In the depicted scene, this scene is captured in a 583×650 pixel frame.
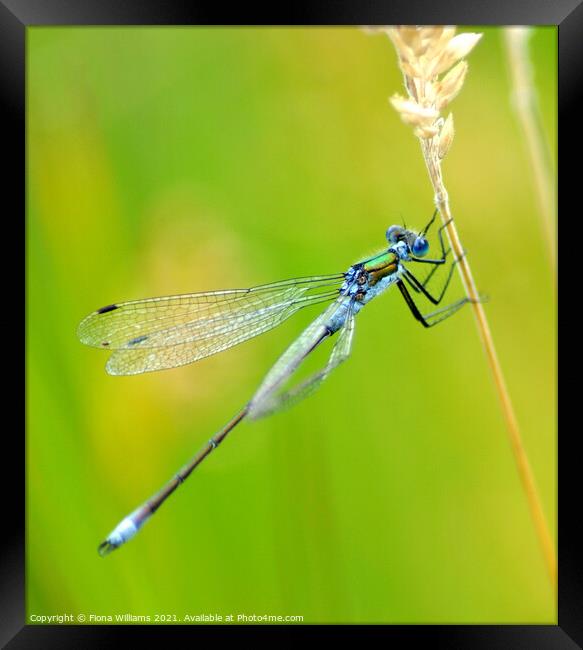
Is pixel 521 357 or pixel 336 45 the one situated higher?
pixel 336 45

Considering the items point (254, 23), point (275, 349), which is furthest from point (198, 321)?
point (254, 23)

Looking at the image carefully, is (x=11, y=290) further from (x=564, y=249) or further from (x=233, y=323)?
(x=564, y=249)

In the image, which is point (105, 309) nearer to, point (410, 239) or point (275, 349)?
point (275, 349)

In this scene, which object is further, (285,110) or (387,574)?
(285,110)

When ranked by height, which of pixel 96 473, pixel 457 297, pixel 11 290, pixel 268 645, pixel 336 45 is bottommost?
pixel 268 645

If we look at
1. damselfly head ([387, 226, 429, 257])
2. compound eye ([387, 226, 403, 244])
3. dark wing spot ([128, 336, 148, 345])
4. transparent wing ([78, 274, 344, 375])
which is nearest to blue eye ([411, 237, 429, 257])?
damselfly head ([387, 226, 429, 257])

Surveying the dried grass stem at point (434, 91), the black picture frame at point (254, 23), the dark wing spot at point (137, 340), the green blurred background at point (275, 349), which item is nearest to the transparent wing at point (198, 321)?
the dark wing spot at point (137, 340)

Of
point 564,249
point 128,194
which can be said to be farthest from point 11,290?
point 564,249

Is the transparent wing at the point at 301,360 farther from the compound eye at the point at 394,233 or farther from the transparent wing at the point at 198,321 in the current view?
the compound eye at the point at 394,233
